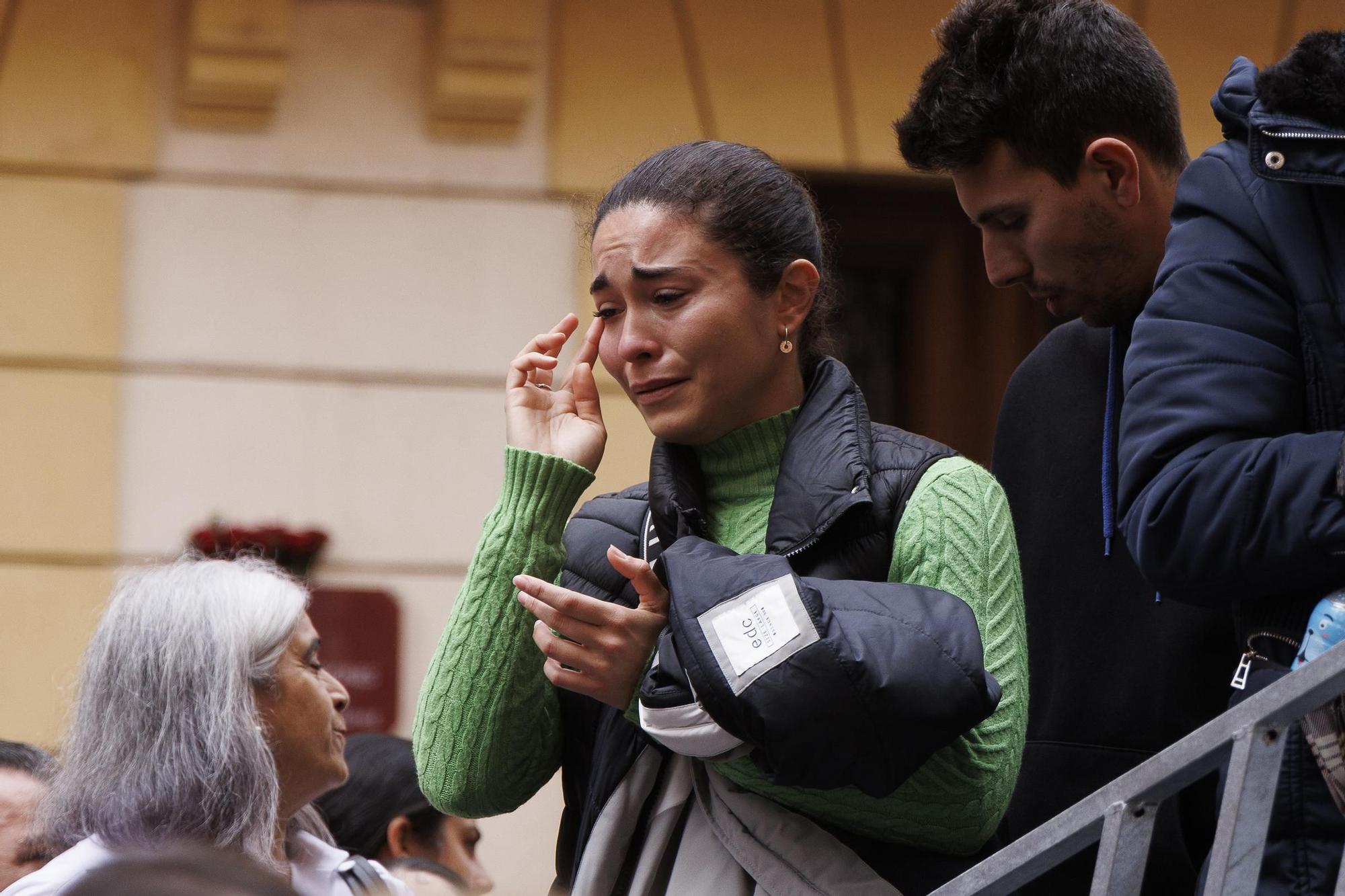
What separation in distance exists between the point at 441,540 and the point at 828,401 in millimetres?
3864

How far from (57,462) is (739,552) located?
421cm

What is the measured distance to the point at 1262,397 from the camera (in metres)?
2.01

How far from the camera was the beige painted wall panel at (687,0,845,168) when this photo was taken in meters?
6.46

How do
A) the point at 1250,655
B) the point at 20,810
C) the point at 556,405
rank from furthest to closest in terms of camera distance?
the point at 20,810
the point at 556,405
the point at 1250,655

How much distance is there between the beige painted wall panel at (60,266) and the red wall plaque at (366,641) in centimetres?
113

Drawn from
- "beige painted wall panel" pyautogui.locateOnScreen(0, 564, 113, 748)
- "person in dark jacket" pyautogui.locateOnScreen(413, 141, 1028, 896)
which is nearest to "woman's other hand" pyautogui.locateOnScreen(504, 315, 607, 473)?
"person in dark jacket" pyautogui.locateOnScreen(413, 141, 1028, 896)

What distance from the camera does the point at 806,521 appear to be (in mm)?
2352

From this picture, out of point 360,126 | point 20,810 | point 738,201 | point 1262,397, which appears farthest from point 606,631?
point 360,126

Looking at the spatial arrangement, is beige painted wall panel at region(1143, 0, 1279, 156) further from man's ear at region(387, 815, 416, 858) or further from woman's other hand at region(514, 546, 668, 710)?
woman's other hand at region(514, 546, 668, 710)

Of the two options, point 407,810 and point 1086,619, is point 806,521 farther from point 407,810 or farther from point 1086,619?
point 407,810

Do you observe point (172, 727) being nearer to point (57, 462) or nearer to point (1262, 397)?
point (1262, 397)

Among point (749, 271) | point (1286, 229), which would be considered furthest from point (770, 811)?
point (1286, 229)

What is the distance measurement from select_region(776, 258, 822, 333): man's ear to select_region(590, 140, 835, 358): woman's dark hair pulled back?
0.04 feet

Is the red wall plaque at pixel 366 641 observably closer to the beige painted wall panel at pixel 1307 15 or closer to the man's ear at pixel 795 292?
the beige painted wall panel at pixel 1307 15
